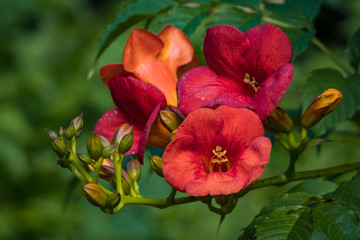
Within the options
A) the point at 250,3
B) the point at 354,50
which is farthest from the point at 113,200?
the point at 354,50

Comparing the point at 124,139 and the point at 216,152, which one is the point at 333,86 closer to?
the point at 216,152

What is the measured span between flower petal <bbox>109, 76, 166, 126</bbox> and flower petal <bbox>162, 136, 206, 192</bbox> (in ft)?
0.76

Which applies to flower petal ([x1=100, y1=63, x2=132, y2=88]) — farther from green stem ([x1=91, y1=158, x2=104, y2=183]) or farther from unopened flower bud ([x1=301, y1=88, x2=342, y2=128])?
unopened flower bud ([x1=301, y1=88, x2=342, y2=128])

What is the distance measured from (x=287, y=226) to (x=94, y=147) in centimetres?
55

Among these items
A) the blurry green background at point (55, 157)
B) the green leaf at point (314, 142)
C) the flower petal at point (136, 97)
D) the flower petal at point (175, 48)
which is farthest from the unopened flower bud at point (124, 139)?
the blurry green background at point (55, 157)

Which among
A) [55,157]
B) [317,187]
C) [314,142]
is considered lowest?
[55,157]

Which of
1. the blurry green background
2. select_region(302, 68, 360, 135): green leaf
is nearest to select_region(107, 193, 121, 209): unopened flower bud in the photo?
select_region(302, 68, 360, 135): green leaf

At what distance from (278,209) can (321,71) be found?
0.61 m

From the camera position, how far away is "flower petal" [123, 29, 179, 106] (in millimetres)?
1554

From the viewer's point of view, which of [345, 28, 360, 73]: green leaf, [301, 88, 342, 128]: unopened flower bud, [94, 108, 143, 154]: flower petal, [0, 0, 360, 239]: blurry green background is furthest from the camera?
[0, 0, 360, 239]: blurry green background

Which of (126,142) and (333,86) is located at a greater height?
(126,142)

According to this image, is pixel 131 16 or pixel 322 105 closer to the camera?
pixel 322 105

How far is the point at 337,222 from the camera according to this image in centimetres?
123

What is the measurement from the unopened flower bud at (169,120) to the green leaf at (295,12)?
0.73m
